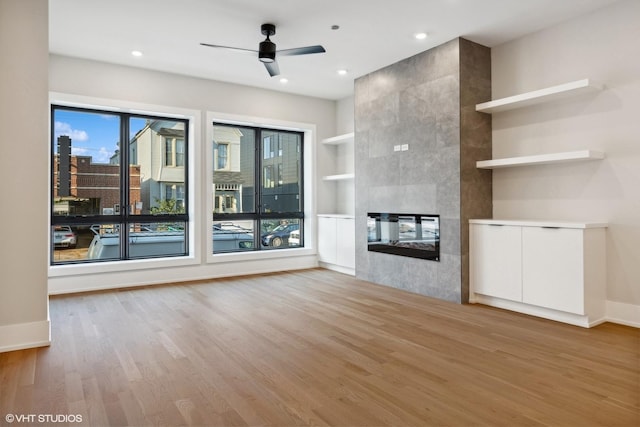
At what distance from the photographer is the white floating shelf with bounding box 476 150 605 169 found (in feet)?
11.7

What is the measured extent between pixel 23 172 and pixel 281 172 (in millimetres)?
4144

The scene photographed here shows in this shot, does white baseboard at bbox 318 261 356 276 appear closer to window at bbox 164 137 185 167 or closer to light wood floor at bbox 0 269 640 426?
light wood floor at bbox 0 269 640 426

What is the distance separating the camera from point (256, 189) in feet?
21.6

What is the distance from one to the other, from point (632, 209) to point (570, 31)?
72.3 inches

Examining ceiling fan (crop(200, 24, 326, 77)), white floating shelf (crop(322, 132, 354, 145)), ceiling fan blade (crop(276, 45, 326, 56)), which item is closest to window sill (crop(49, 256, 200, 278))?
white floating shelf (crop(322, 132, 354, 145))

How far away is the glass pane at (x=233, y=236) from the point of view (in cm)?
621

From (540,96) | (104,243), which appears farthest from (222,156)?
(540,96)

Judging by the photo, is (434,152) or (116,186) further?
(116,186)

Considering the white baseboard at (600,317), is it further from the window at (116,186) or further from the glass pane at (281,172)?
the window at (116,186)

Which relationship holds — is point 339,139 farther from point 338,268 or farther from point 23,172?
point 23,172

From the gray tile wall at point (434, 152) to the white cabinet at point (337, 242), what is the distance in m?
0.65

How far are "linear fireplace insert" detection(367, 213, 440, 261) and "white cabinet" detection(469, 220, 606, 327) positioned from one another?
0.51 meters

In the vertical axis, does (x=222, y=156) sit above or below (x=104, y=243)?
above

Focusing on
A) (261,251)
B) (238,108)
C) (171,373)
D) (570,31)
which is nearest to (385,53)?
(570,31)
